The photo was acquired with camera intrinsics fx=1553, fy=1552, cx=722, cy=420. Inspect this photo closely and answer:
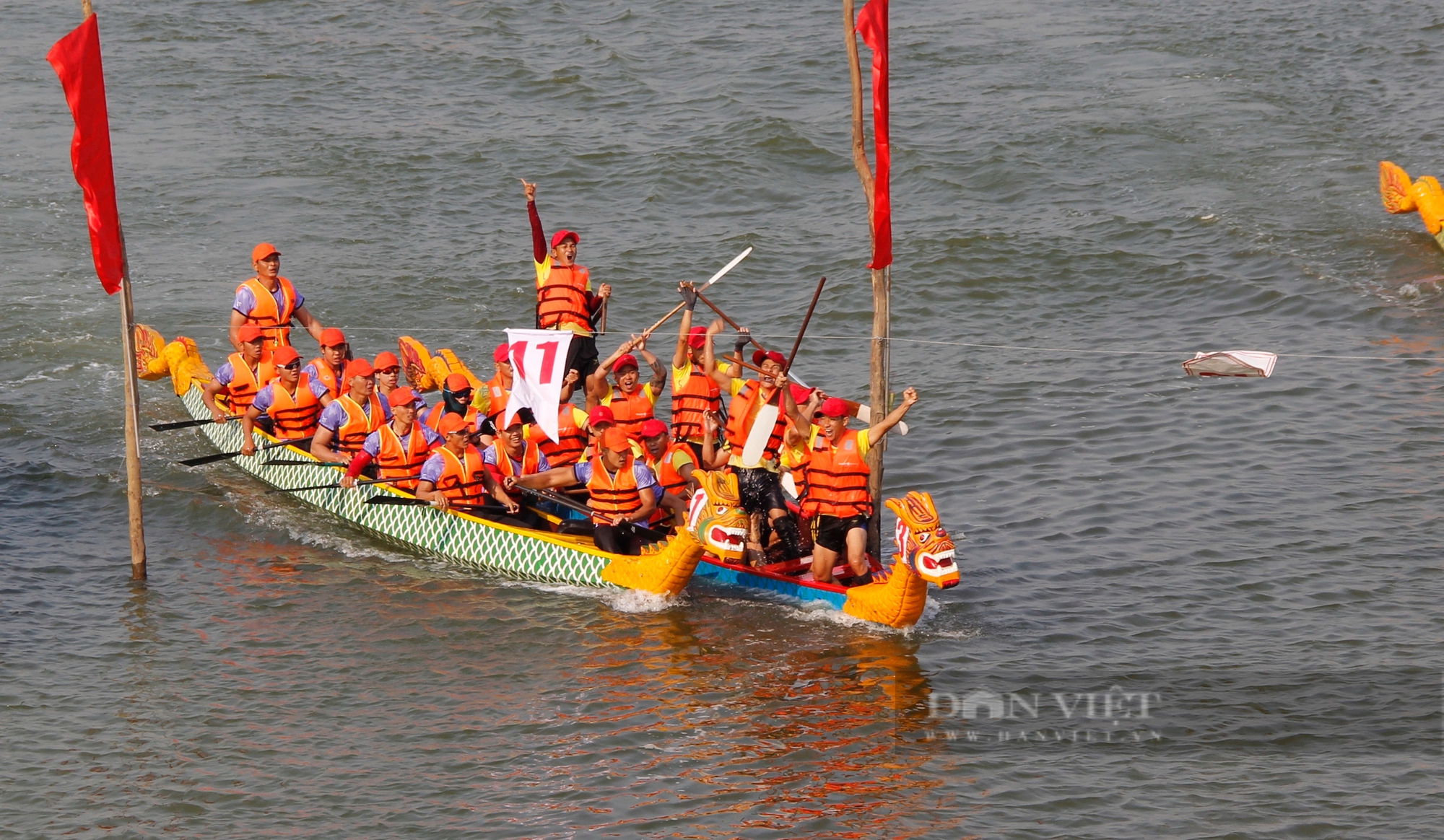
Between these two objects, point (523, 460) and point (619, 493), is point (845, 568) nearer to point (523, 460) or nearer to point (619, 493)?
A: point (619, 493)

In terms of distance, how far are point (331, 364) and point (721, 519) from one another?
4.82 meters

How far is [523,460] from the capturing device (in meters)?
13.5

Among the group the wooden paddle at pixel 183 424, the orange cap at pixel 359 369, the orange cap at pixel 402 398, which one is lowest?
the wooden paddle at pixel 183 424

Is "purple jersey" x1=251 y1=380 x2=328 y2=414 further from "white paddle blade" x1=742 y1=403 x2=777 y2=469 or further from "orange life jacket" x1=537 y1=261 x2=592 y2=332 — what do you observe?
"white paddle blade" x1=742 y1=403 x2=777 y2=469

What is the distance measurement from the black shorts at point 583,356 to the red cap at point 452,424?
1.19 m

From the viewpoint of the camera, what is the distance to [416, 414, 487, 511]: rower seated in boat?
1309 cm

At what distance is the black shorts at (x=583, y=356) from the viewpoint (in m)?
14.4

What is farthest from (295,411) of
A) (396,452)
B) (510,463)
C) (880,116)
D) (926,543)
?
(926,543)

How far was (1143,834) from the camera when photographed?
9.34 m

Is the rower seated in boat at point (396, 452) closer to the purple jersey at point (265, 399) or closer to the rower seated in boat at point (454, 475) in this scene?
the rower seated in boat at point (454, 475)

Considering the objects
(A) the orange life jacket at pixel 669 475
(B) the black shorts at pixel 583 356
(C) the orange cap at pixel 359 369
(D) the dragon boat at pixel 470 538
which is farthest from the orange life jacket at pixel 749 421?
(C) the orange cap at pixel 359 369

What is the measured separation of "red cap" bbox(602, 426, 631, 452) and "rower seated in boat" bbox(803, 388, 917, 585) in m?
1.51

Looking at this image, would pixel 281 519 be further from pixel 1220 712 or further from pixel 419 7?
pixel 419 7

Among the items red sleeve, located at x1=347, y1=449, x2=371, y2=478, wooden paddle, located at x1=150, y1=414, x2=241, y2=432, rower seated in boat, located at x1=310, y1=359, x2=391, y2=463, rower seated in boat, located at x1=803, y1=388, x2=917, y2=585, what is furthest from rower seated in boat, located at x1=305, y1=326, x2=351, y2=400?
rower seated in boat, located at x1=803, y1=388, x2=917, y2=585
